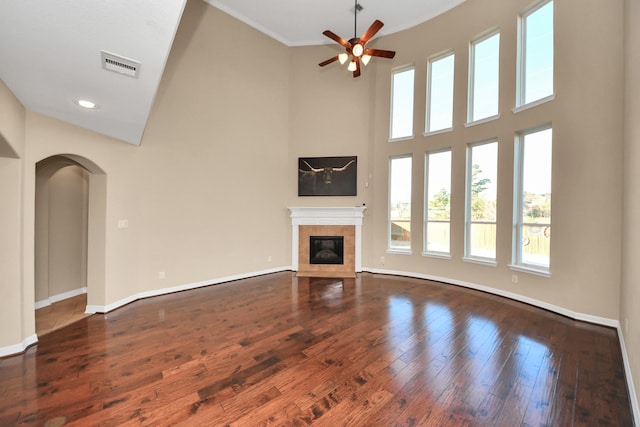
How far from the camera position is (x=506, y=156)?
162 inches

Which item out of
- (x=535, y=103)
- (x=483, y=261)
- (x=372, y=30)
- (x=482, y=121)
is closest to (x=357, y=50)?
(x=372, y=30)

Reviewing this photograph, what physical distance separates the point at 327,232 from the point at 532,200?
3542mm

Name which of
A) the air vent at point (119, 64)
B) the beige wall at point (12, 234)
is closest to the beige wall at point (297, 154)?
the beige wall at point (12, 234)

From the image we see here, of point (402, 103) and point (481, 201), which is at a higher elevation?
point (402, 103)

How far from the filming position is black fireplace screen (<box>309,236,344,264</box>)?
5.82m

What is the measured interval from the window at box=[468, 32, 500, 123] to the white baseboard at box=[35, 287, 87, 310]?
275 inches

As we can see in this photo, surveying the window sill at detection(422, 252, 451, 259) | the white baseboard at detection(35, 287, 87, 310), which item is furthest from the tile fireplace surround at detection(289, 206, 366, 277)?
the white baseboard at detection(35, 287, 87, 310)

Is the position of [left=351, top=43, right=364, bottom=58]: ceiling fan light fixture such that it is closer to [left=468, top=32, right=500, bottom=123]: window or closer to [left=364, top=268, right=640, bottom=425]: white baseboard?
[left=468, top=32, right=500, bottom=123]: window

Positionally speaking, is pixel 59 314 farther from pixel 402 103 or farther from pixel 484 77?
pixel 484 77

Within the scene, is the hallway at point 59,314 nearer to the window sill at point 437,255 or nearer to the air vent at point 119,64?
the air vent at point 119,64

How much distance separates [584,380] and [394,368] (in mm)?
1453

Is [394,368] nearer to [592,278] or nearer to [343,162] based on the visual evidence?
[592,278]

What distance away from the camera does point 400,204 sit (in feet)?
18.3

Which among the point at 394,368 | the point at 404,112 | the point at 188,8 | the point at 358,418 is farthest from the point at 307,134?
the point at 358,418
